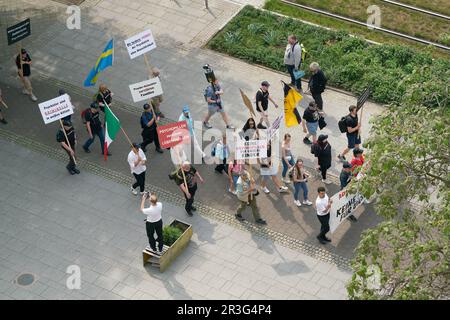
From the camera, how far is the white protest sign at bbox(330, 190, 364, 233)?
69.3 feet

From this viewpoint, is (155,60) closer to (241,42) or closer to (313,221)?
(241,42)

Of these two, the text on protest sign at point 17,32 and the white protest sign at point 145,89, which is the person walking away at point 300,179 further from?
the text on protest sign at point 17,32

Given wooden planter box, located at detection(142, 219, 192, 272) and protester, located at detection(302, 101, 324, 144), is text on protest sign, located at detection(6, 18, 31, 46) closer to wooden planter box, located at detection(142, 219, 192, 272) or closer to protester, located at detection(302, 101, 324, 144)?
wooden planter box, located at detection(142, 219, 192, 272)

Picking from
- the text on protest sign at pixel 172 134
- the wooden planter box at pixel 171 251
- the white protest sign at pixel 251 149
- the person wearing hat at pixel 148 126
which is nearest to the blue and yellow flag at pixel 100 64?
the person wearing hat at pixel 148 126

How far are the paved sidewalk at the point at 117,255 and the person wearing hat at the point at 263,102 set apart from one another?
3.60 m

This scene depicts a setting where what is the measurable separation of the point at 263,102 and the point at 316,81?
145 centimetres

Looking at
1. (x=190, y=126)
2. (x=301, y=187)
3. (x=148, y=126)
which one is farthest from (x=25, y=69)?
(x=301, y=187)

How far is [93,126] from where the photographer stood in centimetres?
2370

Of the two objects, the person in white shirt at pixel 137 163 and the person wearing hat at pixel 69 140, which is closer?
the person in white shirt at pixel 137 163

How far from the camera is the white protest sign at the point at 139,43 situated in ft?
78.9

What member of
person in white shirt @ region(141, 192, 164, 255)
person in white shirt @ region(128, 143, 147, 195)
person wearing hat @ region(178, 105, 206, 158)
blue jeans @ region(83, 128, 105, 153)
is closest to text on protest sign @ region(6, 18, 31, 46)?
blue jeans @ region(83, 128, 105, 153)

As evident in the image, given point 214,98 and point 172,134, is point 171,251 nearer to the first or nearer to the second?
point 172,134

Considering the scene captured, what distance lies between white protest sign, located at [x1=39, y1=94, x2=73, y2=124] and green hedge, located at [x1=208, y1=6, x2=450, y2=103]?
6586 mm

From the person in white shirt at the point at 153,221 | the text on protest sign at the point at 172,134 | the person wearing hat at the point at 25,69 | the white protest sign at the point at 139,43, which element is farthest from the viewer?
the person wearing hat at the point at 25,69
